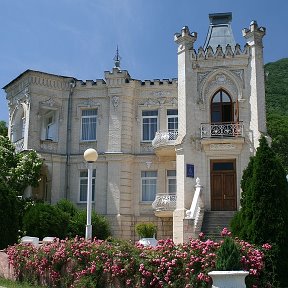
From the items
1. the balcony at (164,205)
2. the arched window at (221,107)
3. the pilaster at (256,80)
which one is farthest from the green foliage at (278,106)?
the balcony at (164,205)

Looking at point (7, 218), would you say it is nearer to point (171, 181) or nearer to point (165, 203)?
point (165, 203)

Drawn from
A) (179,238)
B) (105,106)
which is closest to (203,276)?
(179,238)

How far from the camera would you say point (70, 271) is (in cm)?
1377

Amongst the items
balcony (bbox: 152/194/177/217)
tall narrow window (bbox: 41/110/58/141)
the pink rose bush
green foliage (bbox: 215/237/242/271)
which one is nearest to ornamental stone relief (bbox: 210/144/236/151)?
balcony (bbox: 152/194/177/217)

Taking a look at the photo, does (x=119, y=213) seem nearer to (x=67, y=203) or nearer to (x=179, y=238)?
(x=67, y=203)

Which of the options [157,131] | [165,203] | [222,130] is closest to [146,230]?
[165,203]

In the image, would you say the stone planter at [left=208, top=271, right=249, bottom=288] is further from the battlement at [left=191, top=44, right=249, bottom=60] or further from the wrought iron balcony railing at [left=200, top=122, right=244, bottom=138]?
the battlement at [left=191, top=44, right=249, bottom=60]

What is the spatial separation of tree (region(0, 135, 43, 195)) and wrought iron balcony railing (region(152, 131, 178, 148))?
6381 millimetres

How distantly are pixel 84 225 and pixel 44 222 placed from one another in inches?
138

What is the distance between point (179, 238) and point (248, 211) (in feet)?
30.8

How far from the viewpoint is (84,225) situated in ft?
84.0

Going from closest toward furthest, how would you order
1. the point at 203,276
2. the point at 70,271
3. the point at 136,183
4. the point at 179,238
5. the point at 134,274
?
the point at 203,276 < the point at 134,274 < the point at 70,271 < the point at 179,238 < the point at 136,183

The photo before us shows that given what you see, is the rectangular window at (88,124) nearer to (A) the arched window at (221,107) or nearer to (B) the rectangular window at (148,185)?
(B) the rectangular window at (148,185)

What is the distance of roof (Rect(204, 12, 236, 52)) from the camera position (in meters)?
27.6
